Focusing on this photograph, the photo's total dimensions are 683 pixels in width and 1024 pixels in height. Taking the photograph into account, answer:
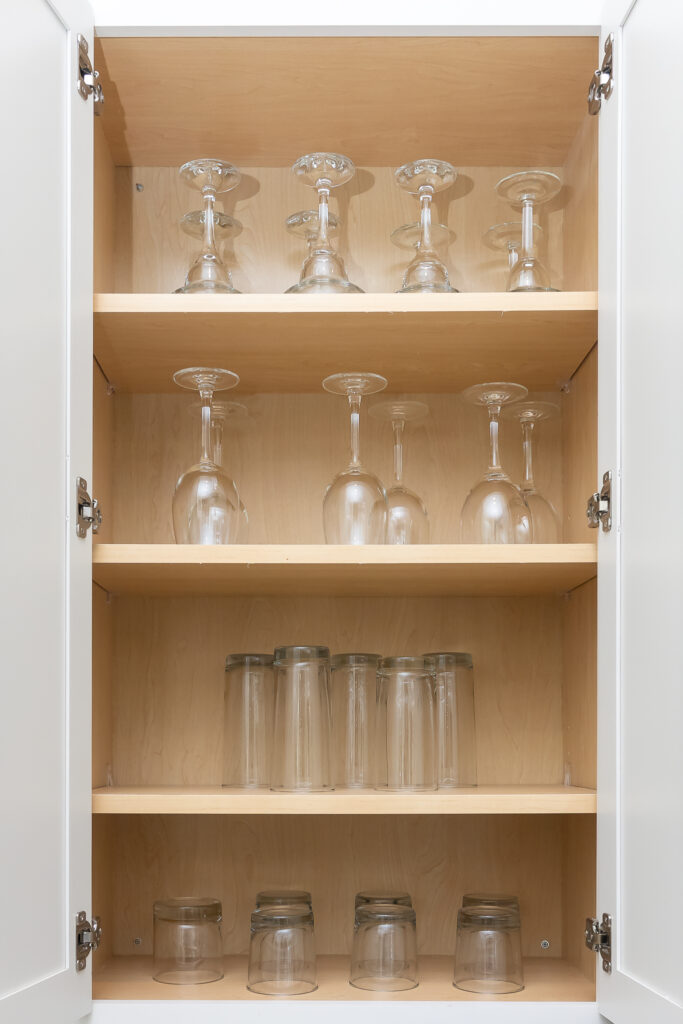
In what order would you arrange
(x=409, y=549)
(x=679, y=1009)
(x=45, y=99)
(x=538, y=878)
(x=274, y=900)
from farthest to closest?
(x=538, y=878) < (x=274, y=900) < (x=409, y=549) < (x=45, y=99) < (x=679, y=1009)

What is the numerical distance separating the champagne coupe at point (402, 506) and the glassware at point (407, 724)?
6.7 inches

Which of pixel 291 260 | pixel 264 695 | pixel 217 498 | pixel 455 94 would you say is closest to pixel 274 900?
pixel 264 695

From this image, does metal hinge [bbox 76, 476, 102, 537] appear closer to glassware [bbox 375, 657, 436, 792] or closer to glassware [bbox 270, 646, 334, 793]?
glassware [bbox 270, 646, 334, 793]

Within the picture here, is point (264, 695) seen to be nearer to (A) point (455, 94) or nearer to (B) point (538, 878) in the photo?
(B) point (538, 878)

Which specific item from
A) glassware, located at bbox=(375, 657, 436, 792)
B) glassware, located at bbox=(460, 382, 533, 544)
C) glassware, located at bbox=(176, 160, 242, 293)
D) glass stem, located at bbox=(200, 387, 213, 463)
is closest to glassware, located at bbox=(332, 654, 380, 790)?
glassware, located at bbox=(375, 657, 436, 792)

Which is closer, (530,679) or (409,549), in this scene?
(409,549)

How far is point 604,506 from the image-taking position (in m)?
1.47

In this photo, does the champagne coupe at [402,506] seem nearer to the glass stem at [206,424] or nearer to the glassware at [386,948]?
the glass stem at [206,424]

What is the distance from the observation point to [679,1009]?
1123 mm

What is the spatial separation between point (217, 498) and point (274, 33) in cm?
63

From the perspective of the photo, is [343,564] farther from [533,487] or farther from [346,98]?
[346,98]

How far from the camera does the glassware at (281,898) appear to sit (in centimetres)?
164

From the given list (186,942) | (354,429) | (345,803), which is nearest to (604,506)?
(354,429)

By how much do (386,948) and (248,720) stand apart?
36 cm
